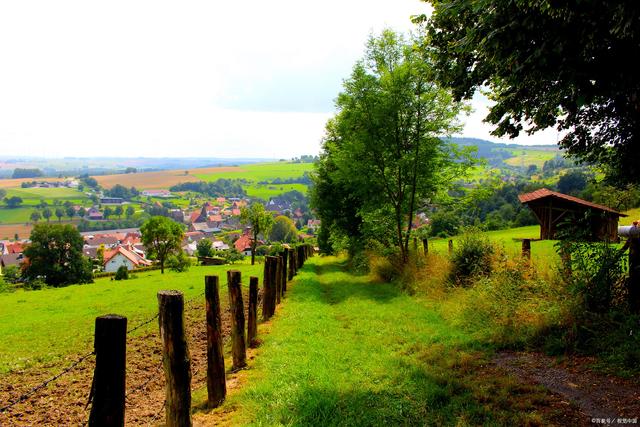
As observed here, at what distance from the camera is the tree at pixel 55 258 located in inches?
2388

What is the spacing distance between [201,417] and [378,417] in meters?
2.68

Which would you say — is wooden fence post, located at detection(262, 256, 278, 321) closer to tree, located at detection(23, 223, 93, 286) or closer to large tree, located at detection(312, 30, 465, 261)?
large tree, located at detection(312, 30, 465, 261)

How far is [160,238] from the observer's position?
51.3m

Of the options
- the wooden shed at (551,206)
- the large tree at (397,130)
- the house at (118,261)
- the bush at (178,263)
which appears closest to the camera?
the large tree at (397,130)

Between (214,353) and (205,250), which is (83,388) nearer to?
(214,353)

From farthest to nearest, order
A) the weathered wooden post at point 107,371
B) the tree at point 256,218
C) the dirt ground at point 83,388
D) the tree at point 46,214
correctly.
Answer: the tree at point 46,214 < the tree at point 256,218 < the dirt ground at point 83,388 < the weathered wooden post at point 107,371

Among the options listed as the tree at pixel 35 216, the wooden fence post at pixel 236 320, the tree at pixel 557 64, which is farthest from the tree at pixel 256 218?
the tree at pixel 35 216

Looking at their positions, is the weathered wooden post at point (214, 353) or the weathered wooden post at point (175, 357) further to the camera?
the weathered wooden post at point (214, 353)

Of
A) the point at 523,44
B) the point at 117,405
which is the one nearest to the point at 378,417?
the point at 117,405

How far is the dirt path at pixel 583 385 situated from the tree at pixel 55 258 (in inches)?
2567

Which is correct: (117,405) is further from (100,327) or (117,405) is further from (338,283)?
(338,283)

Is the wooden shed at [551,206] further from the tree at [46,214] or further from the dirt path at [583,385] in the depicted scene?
the tree at [46,214]

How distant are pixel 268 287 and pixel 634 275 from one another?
9.03 metres

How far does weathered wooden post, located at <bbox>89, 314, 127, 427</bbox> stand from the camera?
377 cm
